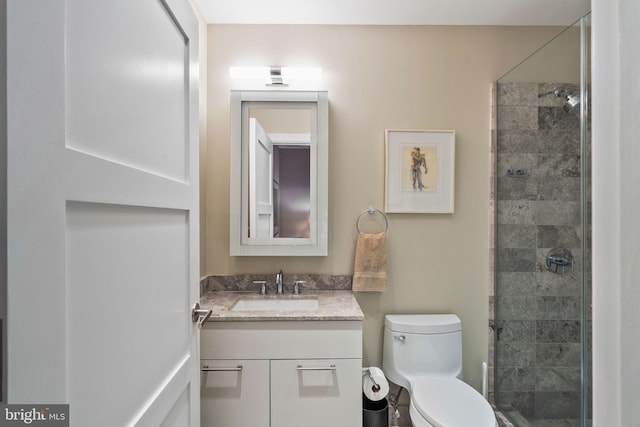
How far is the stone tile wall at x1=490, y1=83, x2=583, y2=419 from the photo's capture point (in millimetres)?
1434

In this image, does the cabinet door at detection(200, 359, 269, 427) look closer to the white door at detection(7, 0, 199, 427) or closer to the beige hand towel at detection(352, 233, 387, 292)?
the white door at detection(7, 0, 199, 427)

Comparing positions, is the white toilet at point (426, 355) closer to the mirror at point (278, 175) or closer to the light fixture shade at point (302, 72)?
the mirror at point (278, 175)

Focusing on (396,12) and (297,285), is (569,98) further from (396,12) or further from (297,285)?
(297,285)

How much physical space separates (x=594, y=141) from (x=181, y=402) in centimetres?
109

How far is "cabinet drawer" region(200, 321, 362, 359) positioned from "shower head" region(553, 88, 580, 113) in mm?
1339

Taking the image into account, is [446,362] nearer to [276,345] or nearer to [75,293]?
[276,345]

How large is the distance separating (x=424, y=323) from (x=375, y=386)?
41cm

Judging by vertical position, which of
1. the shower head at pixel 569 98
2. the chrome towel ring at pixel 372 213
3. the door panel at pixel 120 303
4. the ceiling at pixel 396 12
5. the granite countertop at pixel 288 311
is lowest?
the granite countertop at pixel 288 311

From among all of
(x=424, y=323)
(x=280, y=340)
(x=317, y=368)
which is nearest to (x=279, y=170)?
(x=280, y=340)

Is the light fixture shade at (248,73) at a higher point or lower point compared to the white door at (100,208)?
higher

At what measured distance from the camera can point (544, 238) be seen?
1.58m

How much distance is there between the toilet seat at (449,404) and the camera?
1.28m

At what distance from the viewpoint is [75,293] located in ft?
1.66

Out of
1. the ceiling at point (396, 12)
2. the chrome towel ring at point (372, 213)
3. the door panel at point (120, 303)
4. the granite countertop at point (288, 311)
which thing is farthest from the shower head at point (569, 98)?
the door panel at point (120, 303)
